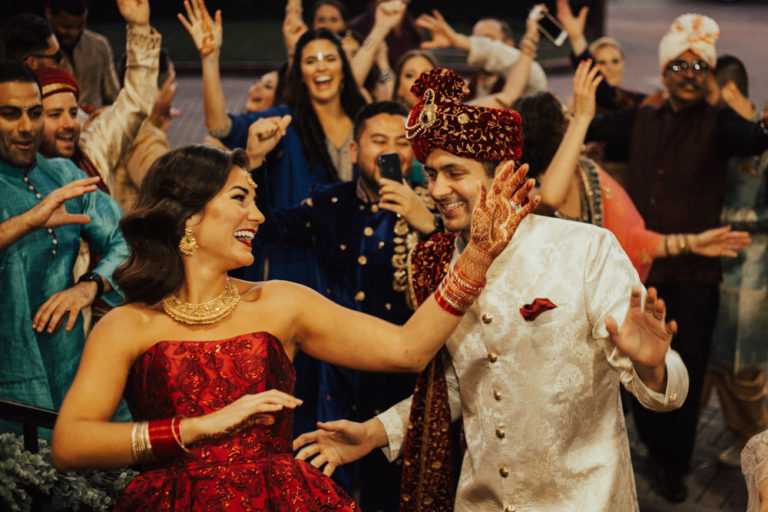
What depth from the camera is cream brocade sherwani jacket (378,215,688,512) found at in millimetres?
2592

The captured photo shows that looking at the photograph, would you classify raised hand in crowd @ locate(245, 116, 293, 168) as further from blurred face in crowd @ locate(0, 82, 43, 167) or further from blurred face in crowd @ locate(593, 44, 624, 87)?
blurred face in crowd @ locate(593, 44, 624, 87)

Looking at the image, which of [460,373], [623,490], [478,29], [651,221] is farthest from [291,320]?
[478,29]

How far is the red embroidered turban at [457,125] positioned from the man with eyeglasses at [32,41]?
2582 millimetres

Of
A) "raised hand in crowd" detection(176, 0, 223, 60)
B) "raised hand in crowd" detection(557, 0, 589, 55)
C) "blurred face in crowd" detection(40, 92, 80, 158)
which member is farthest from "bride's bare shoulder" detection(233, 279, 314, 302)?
"raised hand in crowd" detection(557, 0, 589, 55)

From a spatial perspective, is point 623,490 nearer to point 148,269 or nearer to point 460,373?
point 460,373

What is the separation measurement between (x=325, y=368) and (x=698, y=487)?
6.66ft

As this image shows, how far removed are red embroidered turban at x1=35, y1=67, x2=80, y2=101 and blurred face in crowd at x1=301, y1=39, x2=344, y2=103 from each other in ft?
3.86

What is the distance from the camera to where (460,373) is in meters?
2.78

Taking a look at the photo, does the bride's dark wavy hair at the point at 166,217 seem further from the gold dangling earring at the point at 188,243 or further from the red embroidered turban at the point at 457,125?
the red embroidered turban at the point at 457,125

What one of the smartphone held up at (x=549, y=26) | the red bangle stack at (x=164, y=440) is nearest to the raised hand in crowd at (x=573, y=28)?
the smartphone held up at (x=549, y=26)

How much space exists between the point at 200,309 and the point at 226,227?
22cm

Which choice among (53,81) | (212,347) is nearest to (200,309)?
(212,347)

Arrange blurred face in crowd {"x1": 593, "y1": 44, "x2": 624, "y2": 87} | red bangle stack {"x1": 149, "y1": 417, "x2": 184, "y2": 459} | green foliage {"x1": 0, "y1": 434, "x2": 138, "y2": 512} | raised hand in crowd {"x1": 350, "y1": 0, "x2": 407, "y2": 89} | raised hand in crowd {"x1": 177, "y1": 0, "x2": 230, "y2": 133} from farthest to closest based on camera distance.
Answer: blurred face in crowd {"x1": 593, "y1": 44, "x2": 624, "y2": 87}, raised hand in crowd {"x1": 350, "y1": 0, "x2": 407, "y2": 89}, raised hand in crowd {"x1": 177, "y1": 0, "x2": 230, "y2": 133}, green foliage {"x1": 0, "y1": 434, "x2": 138, "y2": 512}, red bangle stack {"x1": 149, "y1": 417, "x2": 184, "y2": 459}

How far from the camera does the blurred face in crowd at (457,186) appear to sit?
2.63m
